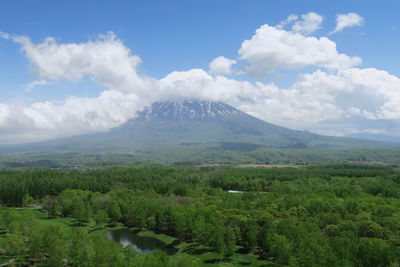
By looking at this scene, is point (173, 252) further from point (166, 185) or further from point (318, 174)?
point (318, 174)

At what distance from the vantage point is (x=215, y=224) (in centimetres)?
6856

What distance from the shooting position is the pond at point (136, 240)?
73500mm

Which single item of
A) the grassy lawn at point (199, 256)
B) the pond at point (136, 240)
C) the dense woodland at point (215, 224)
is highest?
the dense woodland at point (215, 224)

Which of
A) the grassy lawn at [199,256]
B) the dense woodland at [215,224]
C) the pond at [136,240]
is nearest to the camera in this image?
the dense woodland at [215,224]

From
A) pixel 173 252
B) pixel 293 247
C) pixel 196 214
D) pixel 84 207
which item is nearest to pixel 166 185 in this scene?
pixel 84 207

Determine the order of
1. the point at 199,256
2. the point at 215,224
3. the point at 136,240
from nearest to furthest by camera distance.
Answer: the point at 199,256 < the point at 215,224 < the point at 136,240

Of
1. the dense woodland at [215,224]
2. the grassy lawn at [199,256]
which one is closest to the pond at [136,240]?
the grassy lawn at [199,256]

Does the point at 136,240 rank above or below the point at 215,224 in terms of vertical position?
below

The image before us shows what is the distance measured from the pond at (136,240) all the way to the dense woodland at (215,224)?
467cm

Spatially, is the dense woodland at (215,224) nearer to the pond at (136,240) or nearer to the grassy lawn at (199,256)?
the grassy lawn at (199,256)

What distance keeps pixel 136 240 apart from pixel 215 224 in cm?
2396

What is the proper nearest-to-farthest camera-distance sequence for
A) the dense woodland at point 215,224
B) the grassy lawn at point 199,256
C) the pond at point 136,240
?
the dense woodland at point 215,224 < the grassy lawn at point 199,256 < the pond at point 136,240

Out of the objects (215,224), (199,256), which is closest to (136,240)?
(199,256)

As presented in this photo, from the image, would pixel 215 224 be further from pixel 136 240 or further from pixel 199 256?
pixel 136 240
